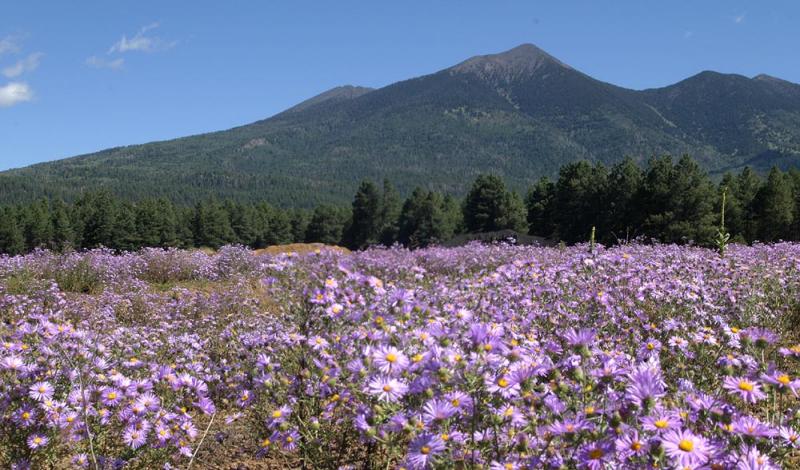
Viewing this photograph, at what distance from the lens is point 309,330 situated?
3365 mm

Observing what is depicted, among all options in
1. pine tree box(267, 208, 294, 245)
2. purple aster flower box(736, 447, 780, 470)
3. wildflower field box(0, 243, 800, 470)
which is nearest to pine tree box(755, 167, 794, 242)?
wildflower field box(0, 243, 800, 470)

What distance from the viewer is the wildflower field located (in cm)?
202

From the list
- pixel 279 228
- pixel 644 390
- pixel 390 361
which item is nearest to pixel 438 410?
pixel 390 361

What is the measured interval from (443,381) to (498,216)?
49262 millimetres

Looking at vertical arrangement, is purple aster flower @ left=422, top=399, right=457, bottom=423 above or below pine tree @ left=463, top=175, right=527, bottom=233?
above

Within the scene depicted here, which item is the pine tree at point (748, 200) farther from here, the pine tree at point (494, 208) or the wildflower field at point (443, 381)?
the wildflower field at point (443, 381)

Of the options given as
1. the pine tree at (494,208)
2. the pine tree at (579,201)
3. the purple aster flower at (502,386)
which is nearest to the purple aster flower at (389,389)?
the purple aster flower at (502,386)

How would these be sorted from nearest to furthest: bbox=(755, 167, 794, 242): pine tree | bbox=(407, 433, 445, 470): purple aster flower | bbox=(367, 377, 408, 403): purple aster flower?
bbox=(407, 433, 445, 470): purple aster flower < bbox=(367, 377, 408, 403): purple aster flower < bbox=(755, 167, 794, 242): pine tree

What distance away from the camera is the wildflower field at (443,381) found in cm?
202

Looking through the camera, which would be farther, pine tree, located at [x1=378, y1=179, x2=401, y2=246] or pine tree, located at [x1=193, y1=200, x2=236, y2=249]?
pine tree, located at [x1=193, y1=200, x2=236, y2=249]

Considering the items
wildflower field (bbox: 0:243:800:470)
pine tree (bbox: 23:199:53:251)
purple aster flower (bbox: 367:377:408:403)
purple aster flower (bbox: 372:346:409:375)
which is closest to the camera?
wildflower field (bbox: 0:243:800:470)

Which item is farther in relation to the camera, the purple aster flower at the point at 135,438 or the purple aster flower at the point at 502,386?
the purple aster flower at the point at 135,438

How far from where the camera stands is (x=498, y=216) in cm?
5069

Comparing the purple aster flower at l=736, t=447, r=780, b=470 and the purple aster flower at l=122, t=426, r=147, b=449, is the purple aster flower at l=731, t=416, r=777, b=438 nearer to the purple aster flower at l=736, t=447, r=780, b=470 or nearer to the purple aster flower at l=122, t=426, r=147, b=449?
the purple aster flower at l=736, t=447, r=780, b=470
